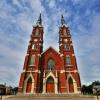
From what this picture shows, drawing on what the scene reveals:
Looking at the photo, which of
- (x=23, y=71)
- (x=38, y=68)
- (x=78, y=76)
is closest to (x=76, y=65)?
(x=78, y=76)

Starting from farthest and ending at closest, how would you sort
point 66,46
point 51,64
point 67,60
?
point 66,46 < point 51,64 < point 67,60

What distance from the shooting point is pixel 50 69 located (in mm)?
41250

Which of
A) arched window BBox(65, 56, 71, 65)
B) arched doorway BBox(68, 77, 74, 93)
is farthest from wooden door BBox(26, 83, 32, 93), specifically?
arched window BBox(65, 56, 71, 65)

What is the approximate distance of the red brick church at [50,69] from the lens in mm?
38406

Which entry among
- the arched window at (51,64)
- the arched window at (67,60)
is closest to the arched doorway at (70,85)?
the arched window at (67,60)

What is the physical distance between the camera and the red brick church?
38.4 m

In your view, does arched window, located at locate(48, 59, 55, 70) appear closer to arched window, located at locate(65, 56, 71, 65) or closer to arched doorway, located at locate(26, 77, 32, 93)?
arched window, located at locate(65, 56, 71, 65)

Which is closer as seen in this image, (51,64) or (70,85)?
(70,85)

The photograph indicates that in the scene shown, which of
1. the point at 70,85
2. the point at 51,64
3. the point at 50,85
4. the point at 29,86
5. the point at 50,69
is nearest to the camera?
the point at 70,85

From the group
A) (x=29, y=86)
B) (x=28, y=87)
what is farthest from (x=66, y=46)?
(x=28, y=87)

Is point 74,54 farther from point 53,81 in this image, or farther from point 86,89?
point 86,89

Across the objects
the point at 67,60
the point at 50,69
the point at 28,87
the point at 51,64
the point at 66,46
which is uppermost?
the point at 66,46

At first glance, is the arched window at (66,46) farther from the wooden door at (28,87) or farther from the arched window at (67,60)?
the wooden door at (28,87)

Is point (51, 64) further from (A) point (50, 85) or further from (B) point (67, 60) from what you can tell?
(A) point (50, 85)
